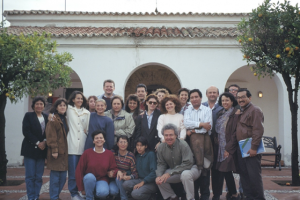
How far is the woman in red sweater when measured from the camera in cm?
530

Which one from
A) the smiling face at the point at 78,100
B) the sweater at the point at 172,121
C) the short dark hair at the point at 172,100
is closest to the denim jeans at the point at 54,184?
A: the smiling face at the point at 78,100

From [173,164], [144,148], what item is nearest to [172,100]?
[144,148]

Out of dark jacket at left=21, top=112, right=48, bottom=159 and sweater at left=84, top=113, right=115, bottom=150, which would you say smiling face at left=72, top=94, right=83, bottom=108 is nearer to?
sweater at left=84, top=113, right=115, bottom=150

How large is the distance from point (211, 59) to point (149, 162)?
18.8 ft

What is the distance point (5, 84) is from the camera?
6.93 meters

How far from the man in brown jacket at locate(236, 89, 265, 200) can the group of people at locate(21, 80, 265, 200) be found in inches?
0.6

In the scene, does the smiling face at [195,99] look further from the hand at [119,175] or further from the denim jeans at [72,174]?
the denim jeans at [72,174]

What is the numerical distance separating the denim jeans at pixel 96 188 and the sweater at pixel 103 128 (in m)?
0.60

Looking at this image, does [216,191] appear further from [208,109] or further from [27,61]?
[27,61]

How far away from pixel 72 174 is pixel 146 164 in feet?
4.48

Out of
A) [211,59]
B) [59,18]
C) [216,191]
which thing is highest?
[59,18]

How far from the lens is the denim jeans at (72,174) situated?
224 inches

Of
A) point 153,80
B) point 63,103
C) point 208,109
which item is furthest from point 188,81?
point 63,103

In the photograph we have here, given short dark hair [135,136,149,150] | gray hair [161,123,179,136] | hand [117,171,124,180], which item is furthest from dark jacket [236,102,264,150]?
hand [117,171,124,180]
